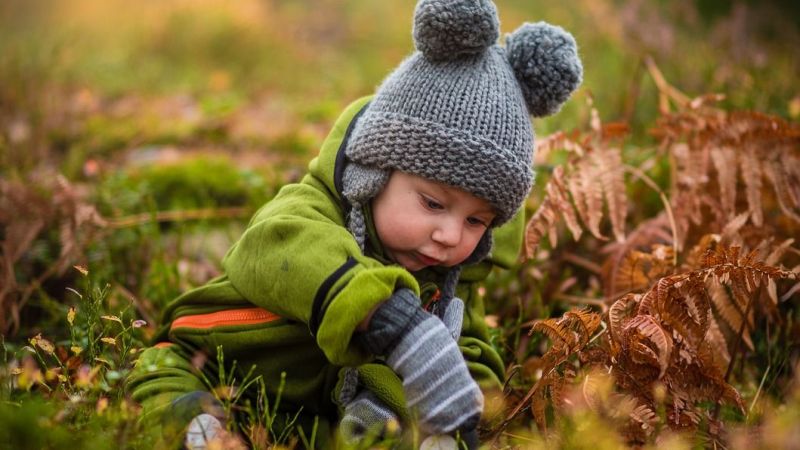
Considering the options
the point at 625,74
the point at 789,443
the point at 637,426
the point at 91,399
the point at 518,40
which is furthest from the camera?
the point at 625,74

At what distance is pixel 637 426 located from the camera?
2260mm

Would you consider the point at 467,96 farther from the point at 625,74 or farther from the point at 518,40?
the point at 625,74

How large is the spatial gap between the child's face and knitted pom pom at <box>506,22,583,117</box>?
0.44 meters

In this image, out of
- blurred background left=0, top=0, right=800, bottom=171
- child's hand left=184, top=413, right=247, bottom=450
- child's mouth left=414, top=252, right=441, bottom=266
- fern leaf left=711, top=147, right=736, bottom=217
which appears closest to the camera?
child's hand left=184, top=413, right=247, bottom=450

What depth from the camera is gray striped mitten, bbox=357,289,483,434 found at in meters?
2.04

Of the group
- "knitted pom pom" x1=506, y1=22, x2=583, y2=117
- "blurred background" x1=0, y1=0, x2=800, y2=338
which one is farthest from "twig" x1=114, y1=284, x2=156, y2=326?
"knitted pom pom" x1=506, y1=22, x2=583, y2=117

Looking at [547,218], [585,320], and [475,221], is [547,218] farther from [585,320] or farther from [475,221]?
[585,320]

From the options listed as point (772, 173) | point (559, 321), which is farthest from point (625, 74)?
point (559, 321)

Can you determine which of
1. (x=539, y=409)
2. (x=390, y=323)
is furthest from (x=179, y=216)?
(x=539, y=409)

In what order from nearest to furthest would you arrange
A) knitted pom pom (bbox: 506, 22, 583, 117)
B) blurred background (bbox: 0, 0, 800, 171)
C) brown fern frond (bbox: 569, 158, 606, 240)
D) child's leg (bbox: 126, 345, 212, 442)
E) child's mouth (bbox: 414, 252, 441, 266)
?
child's leg (bbox: 126, 345, 212, 442) → child's mouth (bbox: 414, 252, 441, 266) → knitted pom pom (bbox: 506, 22, 583, 117) → brown fern frond (bbox: 569, 158, 606, 240) → blurred background (bbox: 0, 0, 800, 171)

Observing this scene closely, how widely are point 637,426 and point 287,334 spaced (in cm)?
105

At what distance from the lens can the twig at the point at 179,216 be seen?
12.1 feet

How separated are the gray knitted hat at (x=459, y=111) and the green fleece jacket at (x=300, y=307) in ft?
0.56

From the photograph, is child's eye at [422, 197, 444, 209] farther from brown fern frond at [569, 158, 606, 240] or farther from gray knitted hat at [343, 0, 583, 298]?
brown fern frond at [569, 158, 606, 240]
